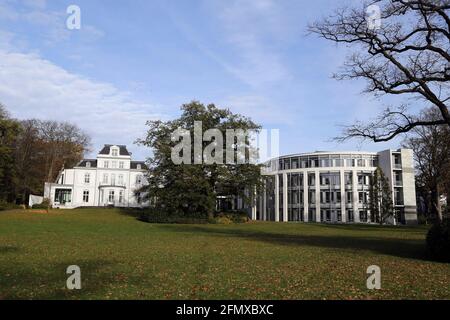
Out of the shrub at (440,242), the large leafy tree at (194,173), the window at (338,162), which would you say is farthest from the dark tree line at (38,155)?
the shrub at (440,242)

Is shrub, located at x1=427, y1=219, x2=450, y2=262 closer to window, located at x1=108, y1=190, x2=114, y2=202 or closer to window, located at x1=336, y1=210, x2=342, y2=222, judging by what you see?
window, located at x1=336, y1=210, x2=342, y2=222

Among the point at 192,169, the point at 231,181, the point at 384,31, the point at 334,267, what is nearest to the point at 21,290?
the point at 334,267

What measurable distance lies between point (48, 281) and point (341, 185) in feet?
246

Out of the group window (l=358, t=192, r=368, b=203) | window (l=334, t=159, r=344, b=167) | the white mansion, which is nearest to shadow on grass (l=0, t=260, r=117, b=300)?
the white mansion

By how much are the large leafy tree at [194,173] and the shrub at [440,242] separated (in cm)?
3213

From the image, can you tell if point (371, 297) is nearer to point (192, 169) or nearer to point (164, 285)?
point (164, 285)

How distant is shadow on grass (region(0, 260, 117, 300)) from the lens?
359 inches

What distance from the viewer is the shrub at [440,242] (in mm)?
15500

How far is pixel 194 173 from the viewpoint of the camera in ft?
154

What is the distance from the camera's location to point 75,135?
86.7 metres

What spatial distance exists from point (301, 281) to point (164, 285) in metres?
Result: 3.69

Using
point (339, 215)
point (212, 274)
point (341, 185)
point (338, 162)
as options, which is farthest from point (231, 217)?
point (212, 274)

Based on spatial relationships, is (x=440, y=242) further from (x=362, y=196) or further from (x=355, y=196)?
(x=362, y=196)

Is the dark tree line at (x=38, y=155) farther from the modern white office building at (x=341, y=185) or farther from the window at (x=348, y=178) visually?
the window at (x=348, y=178)
